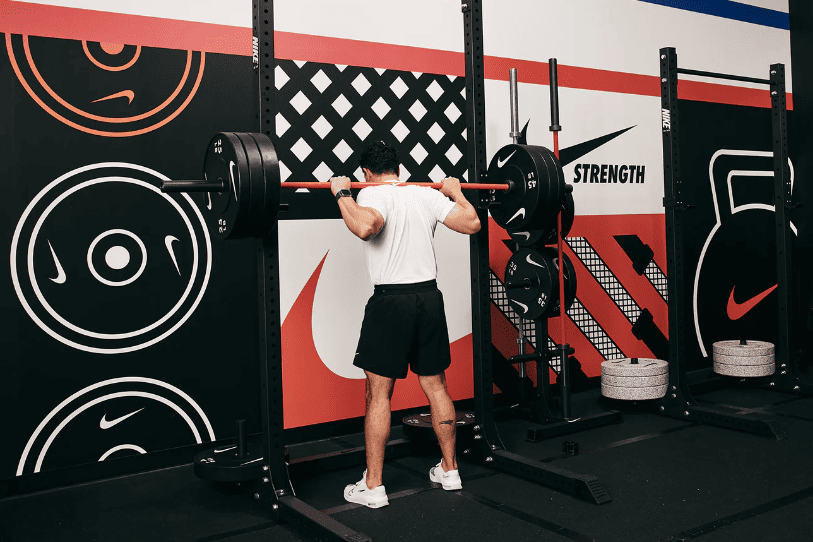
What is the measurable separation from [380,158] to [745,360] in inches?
129

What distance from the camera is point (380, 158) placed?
10.1 ft

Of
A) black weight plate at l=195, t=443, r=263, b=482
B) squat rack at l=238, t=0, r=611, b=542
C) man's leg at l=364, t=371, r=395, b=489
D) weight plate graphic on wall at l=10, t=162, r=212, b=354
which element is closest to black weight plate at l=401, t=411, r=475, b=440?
squat rack at l=238, t=0, r=611, b=542

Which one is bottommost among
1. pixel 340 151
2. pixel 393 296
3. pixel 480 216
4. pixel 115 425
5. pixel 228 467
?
pixel 228 467

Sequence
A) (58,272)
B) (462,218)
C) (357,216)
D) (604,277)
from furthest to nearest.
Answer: (604,277)
(58,272)
(462,218)
(357,216)

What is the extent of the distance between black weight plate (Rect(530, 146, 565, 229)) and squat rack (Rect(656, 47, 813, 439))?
1.31 m

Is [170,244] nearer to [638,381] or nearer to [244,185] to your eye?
[244,185]

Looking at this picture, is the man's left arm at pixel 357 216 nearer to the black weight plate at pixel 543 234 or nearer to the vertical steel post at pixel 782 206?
the black weight plate at pixel 543 234

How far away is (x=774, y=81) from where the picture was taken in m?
4.75

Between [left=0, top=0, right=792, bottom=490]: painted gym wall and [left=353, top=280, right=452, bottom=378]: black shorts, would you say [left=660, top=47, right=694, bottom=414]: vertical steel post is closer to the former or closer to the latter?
[left=0, top=0, right=792, bottom=490]: painted gym wall

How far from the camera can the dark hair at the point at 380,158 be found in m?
3.08

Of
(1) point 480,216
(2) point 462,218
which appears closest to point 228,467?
(2) point 462,218

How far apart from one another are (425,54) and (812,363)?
409 centimetres

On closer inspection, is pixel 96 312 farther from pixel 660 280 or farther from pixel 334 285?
pixel 660 280

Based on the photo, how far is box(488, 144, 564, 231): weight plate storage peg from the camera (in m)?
3.29
